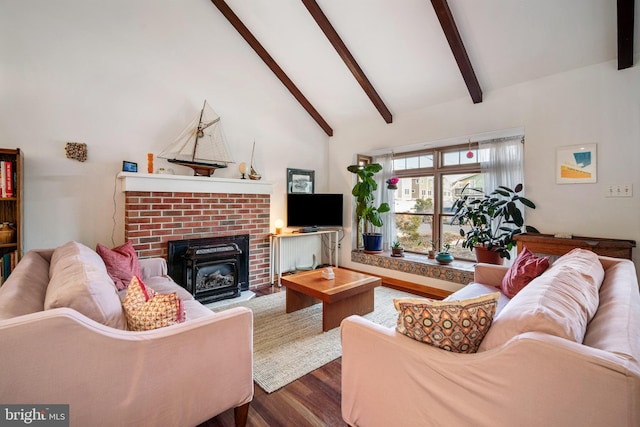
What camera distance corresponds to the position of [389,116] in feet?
14.2

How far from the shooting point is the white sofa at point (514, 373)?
808mm

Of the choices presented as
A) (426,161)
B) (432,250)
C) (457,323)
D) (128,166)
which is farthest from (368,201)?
(457,323)

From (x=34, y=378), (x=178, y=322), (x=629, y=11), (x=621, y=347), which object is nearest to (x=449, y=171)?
(x=629, y=11)

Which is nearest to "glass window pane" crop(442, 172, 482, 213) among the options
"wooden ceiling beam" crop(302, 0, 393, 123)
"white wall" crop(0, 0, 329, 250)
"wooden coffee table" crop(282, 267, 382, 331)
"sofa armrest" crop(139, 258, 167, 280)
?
"wooden ceiling beam" crop(302, 0, 393, 123)

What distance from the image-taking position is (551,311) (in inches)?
39.8

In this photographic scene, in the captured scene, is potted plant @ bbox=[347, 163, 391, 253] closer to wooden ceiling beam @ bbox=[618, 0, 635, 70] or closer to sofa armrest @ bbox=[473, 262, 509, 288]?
sofa armrest @ bbox=[473, 262, 509, 288]

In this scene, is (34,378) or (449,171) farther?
(449,171)

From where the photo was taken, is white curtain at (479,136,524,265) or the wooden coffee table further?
white curtain at (479,136,524,265)

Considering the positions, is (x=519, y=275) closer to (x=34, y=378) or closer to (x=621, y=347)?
(x=621, y=347)

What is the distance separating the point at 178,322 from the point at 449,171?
3937 mm

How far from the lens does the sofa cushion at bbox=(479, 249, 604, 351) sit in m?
0.97

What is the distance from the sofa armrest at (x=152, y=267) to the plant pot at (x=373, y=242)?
114 inches

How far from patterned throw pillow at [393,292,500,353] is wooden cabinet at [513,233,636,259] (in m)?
2.16

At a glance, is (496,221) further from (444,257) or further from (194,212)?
(194,212)
